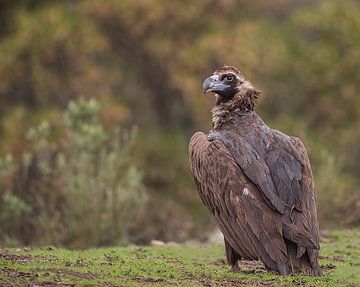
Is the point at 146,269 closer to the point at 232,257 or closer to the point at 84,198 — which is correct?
the point at 232,257

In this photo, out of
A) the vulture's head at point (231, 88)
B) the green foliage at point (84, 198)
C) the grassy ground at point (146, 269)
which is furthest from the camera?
the green foliage at point (84, 198)

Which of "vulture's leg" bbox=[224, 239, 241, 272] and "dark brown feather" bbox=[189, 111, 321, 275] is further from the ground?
"dark brown feather" bbox=[189, 111, 321, 275]

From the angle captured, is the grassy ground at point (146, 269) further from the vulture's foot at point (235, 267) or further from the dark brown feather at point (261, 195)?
the dark brown feather at point (261, 195)

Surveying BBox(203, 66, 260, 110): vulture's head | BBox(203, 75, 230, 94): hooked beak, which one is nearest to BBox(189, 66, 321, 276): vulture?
BBox(203, 66, 260, 110): vulture's head

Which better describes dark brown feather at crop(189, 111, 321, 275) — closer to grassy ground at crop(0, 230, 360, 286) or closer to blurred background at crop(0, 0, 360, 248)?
grassy ground at crop(0, 230, 360, 286)

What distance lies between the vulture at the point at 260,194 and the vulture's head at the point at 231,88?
0.69 metres

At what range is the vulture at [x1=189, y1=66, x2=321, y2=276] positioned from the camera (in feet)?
33.3

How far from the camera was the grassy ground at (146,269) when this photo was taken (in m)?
9.15

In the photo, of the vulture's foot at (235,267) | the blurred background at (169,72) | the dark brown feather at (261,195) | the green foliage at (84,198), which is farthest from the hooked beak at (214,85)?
the blurred background at (169,72)

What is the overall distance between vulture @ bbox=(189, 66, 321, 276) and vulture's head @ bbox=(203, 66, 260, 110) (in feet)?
2.26

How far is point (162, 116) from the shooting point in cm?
3400

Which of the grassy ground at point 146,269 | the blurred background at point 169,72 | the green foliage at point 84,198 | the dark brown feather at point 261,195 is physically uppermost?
the blurred background at point 169,72

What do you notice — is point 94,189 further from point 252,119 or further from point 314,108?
point 314,108

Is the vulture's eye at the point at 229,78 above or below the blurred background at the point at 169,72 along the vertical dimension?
below
